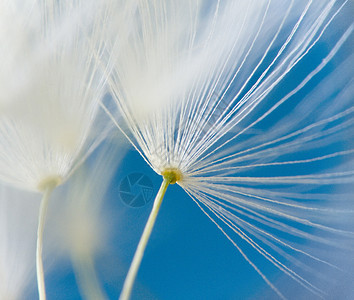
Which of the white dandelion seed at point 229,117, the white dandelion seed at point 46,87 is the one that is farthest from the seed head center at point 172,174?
the white dandelion seed at point 46,87

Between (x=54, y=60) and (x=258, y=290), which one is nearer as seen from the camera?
(x=54, y=60)

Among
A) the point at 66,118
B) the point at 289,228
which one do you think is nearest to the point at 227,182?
the point at 289,228

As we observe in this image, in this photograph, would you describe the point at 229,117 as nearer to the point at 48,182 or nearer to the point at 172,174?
the point at 172,174

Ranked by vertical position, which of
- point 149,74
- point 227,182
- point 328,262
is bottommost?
point 328,262

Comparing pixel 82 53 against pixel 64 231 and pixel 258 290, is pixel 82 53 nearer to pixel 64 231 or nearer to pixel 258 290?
pixel 64 231

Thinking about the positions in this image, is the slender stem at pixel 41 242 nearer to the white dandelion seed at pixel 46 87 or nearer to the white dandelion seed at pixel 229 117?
the white dandelion seed at pixel 46 87

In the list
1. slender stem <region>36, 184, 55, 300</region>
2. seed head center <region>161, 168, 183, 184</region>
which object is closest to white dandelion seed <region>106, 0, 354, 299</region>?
seed head center <region>161, 168, 183, 184</region>

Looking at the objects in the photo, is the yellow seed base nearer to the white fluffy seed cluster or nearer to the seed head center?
the white fluffy seed cluster
